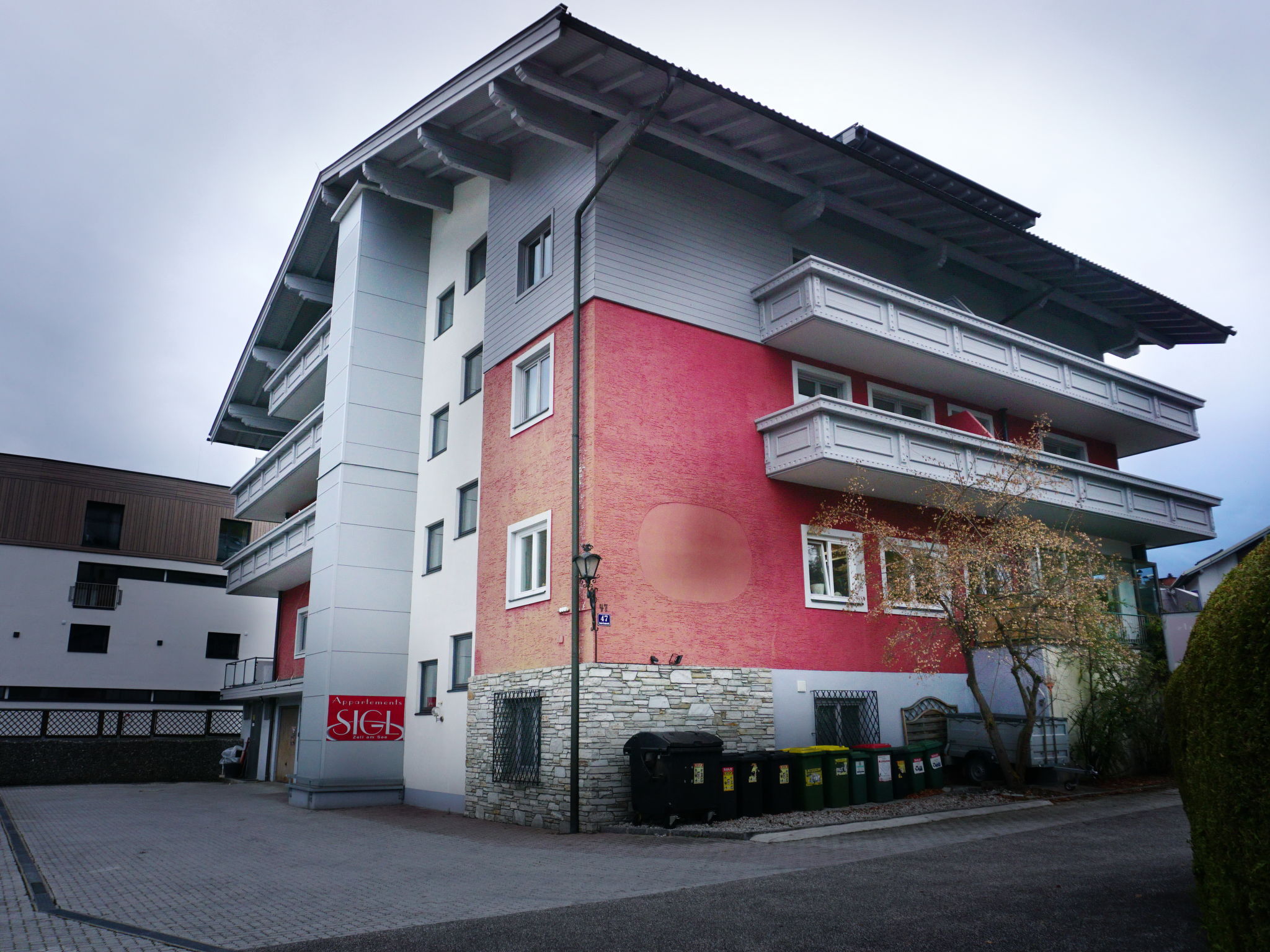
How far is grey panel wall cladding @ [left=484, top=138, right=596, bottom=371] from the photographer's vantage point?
16.7 metres

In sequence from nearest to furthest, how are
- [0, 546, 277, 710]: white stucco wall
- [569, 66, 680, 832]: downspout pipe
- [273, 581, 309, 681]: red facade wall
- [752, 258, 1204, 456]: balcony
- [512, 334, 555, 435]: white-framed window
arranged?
[569, 66, 680, 832]: downspout pipe < [512, 334, 555, 435]: white-framed window < [752, 258, 1204, 456]: balcony < [273, 581, 309, 681]: red facade wall < [0, 546, 277, 710]: white stucco wall

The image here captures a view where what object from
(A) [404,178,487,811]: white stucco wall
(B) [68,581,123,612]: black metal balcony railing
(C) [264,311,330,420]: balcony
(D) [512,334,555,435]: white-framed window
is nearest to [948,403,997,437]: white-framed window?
(D) [512,334,555,435]: white-framed window

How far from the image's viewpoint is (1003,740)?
1677 centimetres

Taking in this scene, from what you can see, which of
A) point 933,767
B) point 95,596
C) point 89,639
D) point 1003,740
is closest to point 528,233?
point 933,767

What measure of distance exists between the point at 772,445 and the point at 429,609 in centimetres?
799

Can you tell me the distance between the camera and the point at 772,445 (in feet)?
55.7

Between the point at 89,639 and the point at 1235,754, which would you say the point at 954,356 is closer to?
the point at 1235,754

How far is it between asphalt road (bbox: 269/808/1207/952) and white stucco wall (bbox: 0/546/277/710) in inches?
1348

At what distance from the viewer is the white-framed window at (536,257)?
58.0 ft

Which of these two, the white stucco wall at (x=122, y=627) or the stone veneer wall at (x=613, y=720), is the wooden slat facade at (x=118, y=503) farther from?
the stone veneer wall at (x=613, y=720)

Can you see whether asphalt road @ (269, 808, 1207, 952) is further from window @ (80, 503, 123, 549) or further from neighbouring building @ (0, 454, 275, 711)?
window @ (80, 503, 123, 549)

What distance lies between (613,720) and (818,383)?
8.05 metres

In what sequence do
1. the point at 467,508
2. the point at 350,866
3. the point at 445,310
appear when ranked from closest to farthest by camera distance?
the point at 350,866 < the point at 467,508 < the point at 445,310

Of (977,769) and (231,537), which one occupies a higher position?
(231,537)
